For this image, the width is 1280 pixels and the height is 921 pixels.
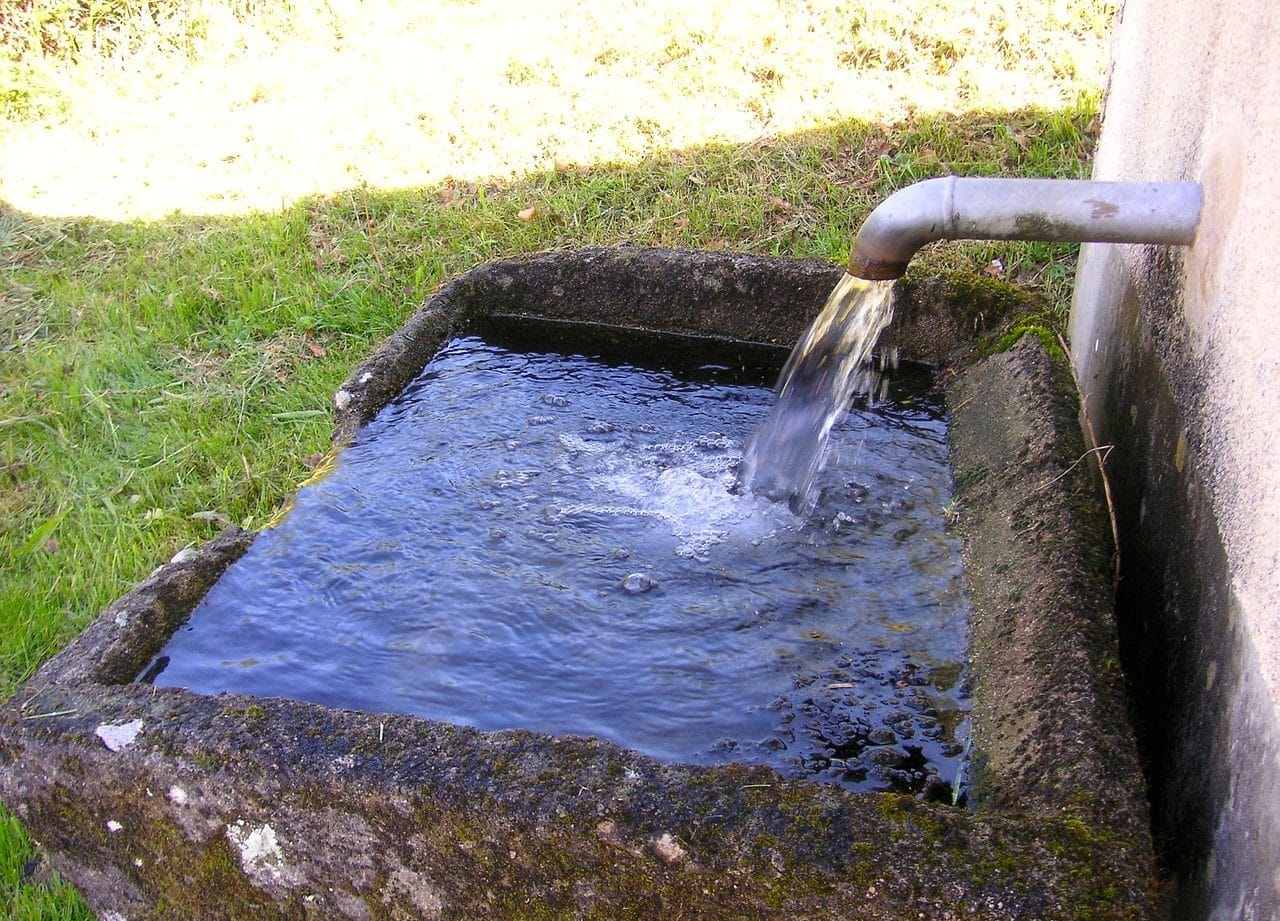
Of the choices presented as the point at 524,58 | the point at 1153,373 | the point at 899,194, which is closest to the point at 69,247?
the point at 524,58

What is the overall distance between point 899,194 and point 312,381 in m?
2.78

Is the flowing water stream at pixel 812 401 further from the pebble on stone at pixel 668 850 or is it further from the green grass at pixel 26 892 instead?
the green grass at pixel 26 892

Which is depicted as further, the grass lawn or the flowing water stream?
the grass lawn

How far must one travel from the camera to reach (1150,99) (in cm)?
262

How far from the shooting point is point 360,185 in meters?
5.43

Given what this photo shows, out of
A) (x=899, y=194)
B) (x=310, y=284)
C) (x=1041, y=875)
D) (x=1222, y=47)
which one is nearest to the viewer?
(x=1041, y=875)

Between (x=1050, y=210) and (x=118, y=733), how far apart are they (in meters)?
2.07

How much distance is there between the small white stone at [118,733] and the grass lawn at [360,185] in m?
1.19

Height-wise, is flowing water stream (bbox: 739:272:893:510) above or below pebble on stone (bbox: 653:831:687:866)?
above

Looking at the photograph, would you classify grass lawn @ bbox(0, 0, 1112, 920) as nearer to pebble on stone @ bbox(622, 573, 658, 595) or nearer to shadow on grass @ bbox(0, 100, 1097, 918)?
shadow on grass @ bbox(0, 100, 1097, 918)

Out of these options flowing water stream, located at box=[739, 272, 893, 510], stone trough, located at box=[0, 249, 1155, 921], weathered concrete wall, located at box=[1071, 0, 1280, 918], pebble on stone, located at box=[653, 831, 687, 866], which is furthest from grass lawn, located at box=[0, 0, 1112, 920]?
pebble on stone, located at box=[653, 831, 687, 866]

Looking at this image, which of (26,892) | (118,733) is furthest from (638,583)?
(26,892)

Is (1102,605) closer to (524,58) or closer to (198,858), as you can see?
(198,858)

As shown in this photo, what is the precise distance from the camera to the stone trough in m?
1.43
